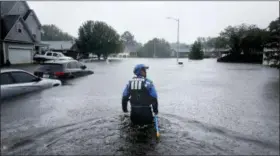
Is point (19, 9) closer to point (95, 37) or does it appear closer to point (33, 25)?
point (33, 25)

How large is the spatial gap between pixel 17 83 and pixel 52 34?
95631 millimetres

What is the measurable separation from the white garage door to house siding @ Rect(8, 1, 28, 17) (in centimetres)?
601

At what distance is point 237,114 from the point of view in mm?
7871

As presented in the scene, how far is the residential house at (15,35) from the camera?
88.9 feet

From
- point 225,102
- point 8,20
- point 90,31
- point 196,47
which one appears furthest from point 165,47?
point 225,102

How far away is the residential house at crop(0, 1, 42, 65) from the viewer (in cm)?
2709

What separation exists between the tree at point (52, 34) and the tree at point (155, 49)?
3104cm

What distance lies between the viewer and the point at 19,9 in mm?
33812

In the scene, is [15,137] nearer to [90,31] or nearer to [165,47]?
[90,31]

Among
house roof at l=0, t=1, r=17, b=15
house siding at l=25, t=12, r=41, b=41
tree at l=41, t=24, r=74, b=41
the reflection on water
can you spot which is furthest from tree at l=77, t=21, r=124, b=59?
the reflection on water

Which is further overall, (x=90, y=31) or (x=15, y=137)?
(x=90, y=31)

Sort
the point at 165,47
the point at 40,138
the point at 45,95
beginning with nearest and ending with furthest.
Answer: the point at 40,138, the point at 45,95, the point at 165,47

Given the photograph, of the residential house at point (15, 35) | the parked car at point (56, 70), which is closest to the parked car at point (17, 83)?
the parked car at point (56, 70)

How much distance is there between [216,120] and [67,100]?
5.99 m
